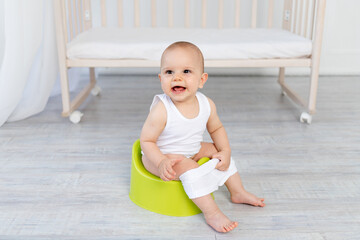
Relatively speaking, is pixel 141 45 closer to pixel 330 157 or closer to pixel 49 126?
pixel 49 126

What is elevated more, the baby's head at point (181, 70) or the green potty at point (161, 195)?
→ the baby's head at point (181, 70)

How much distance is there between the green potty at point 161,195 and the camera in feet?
2.91

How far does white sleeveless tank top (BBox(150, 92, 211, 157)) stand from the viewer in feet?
3.00

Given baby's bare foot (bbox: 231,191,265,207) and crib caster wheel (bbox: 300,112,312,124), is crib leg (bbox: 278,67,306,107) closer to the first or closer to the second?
crib caster wheel (bbox: 300,112,312,124)

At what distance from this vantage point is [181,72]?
0.87 m

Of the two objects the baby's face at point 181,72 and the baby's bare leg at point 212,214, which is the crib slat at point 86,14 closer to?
the baby's face at point 181,72

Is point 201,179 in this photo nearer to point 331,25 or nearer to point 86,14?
point 86,14

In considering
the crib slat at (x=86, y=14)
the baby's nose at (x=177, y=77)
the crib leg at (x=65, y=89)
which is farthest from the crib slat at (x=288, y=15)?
the baby's nose at (x=177, y=77)

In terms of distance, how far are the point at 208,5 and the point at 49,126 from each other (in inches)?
46.6

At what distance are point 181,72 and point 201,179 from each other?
24cm

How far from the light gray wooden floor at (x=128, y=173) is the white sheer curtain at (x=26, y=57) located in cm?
8

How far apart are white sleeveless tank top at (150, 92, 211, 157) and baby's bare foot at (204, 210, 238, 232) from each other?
172 millimetres

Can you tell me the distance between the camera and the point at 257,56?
1.45 meters

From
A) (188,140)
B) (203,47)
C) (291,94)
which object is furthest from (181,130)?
(291,94)
